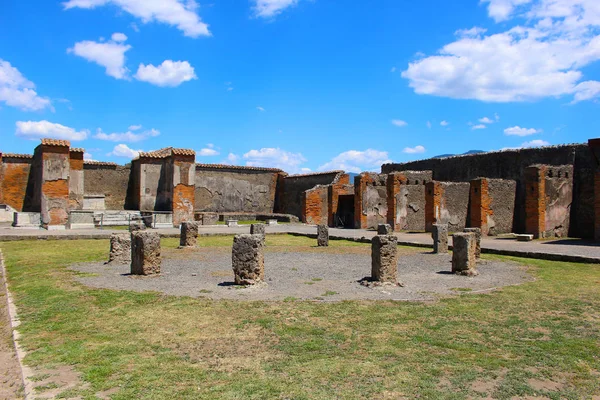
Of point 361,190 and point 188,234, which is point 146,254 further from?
point 361,190

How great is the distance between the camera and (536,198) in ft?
53.2

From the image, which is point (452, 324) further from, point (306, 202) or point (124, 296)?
point (306, 202)

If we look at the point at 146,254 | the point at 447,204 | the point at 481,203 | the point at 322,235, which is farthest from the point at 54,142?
the point at 481,203

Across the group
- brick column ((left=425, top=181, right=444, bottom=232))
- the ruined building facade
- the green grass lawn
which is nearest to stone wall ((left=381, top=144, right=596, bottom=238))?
the ruined building facade

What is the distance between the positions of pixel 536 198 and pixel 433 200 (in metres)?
3.58

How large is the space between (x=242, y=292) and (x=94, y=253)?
615 cm

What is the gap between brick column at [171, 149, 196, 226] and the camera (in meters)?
21.0

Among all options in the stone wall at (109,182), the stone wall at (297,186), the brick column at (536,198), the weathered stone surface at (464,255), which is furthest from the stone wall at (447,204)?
the stone wall at (109,182)

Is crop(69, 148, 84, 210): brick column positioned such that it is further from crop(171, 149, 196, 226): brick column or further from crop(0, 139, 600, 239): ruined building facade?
crop(171, 149, 196, 226): brick column

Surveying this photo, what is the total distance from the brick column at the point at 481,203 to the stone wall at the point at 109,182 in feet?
51.7

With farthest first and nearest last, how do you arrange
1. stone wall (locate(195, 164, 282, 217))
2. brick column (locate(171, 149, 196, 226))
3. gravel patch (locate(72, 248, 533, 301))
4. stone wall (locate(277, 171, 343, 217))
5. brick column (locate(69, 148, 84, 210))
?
stone wall (locate(195, 164, 282, 217)) < stone wall (locate(277, 171, 343, 217)) < brick column (locate(171, 149, 196, 226)) < brick column (locate(69, 148, 84, 210)) < gravel patch (locate(72, 248, 533, 301))

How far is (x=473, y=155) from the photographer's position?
65.6 ft

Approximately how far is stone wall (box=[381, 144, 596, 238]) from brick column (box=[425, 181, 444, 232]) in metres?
2.49

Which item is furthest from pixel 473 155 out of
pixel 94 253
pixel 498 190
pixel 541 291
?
pixel 94 253
